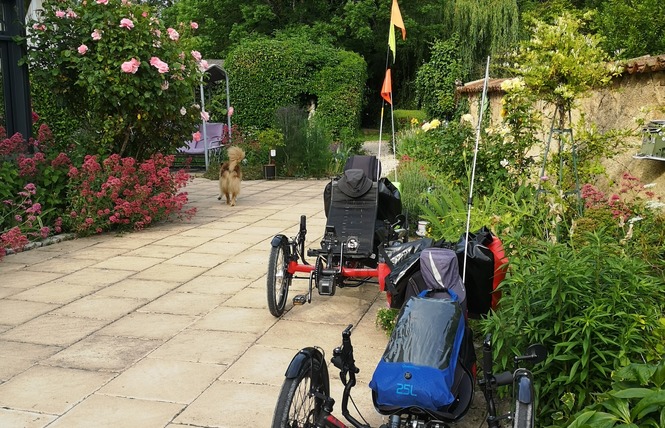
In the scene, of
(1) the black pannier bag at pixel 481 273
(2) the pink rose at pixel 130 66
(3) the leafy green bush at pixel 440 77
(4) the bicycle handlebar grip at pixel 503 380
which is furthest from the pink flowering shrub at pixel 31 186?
(3) the leafy green bush at pixel 440 77

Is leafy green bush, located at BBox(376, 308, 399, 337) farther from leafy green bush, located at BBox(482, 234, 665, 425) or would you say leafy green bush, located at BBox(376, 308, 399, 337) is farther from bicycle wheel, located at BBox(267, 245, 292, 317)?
leafy green bush, located at BBox(482, 234, 665, 425)

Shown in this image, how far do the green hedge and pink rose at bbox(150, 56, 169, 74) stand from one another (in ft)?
35.5

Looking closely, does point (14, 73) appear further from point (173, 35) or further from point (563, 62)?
point (563, 62)

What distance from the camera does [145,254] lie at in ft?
24.9

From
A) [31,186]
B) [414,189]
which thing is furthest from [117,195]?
[414,189]

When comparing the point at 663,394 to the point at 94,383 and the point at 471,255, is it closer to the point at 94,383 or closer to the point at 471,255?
the point at 471,255

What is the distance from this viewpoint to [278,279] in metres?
5.38

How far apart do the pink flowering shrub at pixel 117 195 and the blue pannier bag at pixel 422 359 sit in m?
6.21

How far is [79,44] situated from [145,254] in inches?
135

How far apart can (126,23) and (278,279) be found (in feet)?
16.9

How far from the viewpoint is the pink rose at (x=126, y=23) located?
29.2ft

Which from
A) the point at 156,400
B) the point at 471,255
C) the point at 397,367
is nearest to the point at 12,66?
the point at 156,400

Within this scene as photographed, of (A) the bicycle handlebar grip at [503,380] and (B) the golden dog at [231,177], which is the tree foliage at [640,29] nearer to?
(B) the golden dog at [231,177]

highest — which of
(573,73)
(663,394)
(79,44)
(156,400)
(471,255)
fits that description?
(79,44)
